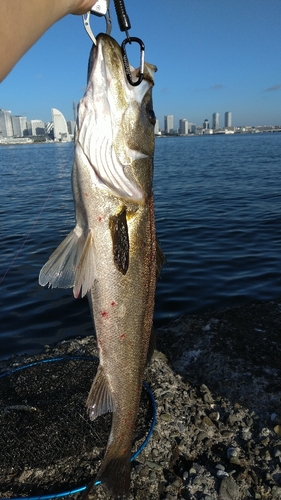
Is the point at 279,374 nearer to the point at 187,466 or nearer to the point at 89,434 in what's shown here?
the point at 187,466

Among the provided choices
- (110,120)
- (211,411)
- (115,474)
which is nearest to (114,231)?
(110,120)

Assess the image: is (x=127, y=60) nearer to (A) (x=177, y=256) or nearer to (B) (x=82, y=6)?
(B) (x=82, y=6)

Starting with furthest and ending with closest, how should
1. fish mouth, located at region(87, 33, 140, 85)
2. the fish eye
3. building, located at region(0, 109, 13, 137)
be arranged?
building, located at region(0, 109, 13, 137), the fish eye, fish mouth, located at region(87, 33, 140, 85)

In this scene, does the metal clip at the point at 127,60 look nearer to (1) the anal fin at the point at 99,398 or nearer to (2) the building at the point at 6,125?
(1) the anal fin at the point at 99,398

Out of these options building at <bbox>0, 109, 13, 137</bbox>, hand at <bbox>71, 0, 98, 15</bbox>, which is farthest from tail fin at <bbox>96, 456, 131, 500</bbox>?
building at <bbox>0, 109, 13, 137</bbox>

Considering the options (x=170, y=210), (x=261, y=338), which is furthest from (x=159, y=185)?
(x=261, y=338)

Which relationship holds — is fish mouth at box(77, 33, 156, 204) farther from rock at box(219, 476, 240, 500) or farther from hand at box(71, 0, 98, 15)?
rock at box(219, 476, 240, 500)

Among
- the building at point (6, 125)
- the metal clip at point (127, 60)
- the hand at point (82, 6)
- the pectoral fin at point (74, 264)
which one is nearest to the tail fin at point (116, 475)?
the pectoral fin at point (74, 264)
